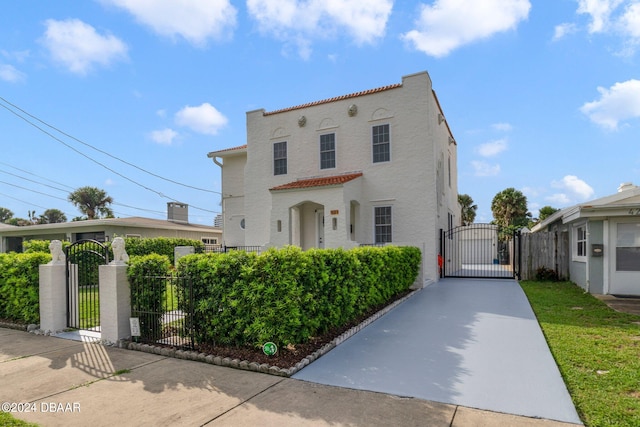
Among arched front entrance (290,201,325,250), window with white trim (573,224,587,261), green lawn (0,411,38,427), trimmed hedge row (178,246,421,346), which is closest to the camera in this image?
green lawn (0,411,38,427)

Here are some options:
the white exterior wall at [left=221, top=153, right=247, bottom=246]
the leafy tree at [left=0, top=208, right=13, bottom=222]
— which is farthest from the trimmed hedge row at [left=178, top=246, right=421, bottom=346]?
the leafy tree at [left=0, top=208, right=13, bottom=222]

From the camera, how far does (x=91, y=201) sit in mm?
39688

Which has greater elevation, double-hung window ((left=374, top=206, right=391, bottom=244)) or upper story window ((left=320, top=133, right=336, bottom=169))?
upper story window ((left=320, top=133, right=336, bottom=169))

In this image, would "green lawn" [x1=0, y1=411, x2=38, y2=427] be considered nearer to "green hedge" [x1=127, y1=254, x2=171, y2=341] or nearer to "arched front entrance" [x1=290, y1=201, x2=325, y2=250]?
"green hedge" [x1=127, y1=254, x2=171, y2=341]

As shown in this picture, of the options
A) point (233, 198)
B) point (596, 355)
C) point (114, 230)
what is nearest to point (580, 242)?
point (596, 355)

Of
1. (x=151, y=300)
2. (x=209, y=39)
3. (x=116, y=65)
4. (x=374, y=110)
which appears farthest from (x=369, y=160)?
(x=116, y=65)

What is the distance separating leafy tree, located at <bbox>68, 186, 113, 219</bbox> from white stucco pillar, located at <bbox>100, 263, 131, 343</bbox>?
39234 millimetres

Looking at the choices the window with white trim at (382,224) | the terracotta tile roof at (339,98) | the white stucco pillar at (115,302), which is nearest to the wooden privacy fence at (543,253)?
the window with white trim at (382,224)

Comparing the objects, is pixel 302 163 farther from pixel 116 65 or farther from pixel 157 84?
pixel 116 65

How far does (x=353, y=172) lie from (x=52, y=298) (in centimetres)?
1129

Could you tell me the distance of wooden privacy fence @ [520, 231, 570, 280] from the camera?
554 inches

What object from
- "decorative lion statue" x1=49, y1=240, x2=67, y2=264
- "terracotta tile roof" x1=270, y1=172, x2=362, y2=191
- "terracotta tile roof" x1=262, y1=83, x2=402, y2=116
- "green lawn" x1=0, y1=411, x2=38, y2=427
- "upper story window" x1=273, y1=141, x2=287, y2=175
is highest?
"terracotta tile roof" x1=262, y1=83, x2=402, y2=116

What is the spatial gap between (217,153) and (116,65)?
244 inches

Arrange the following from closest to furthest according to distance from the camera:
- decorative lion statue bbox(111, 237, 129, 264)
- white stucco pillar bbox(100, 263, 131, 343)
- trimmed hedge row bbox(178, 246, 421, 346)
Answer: trimmed hedge row bbox(178, 246, 421, 346) < white stucco pillar bbox(100, 263, 131, 343) < decorative lion statue bbox(111, 237, 129, 264)
